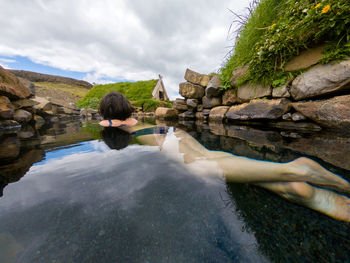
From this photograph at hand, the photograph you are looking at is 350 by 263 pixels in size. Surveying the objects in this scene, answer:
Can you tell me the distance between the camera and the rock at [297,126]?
7.43 ft

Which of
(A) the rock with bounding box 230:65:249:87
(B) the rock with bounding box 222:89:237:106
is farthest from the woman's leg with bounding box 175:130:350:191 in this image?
(B) the rock with bounding box 222:89:237:106

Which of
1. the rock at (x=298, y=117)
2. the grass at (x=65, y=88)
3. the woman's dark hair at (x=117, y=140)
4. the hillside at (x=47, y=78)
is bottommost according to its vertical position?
the woman's dark hair at (x=117, y=140)

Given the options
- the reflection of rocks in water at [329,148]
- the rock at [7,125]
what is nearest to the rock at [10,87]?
the rock at [7,125]

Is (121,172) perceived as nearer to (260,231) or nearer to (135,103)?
(260,231)

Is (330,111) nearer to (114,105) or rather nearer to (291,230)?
(291,230)

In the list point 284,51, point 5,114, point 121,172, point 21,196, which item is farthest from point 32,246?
point 5,114

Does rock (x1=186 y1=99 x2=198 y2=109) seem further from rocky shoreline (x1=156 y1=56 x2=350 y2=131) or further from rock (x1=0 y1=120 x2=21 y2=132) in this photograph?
rock (x1=0 y1=120 x2=21 y2=132)

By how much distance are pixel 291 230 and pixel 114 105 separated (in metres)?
3.09

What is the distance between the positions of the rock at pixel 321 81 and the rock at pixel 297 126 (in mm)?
484

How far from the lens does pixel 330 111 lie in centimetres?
192

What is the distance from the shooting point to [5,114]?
141 inches

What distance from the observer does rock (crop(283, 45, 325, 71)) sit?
2.15 m

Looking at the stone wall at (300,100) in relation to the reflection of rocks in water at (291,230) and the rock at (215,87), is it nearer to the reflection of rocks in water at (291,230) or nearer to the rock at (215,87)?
the rock at (215,87)

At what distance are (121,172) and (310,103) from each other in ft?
9.86
